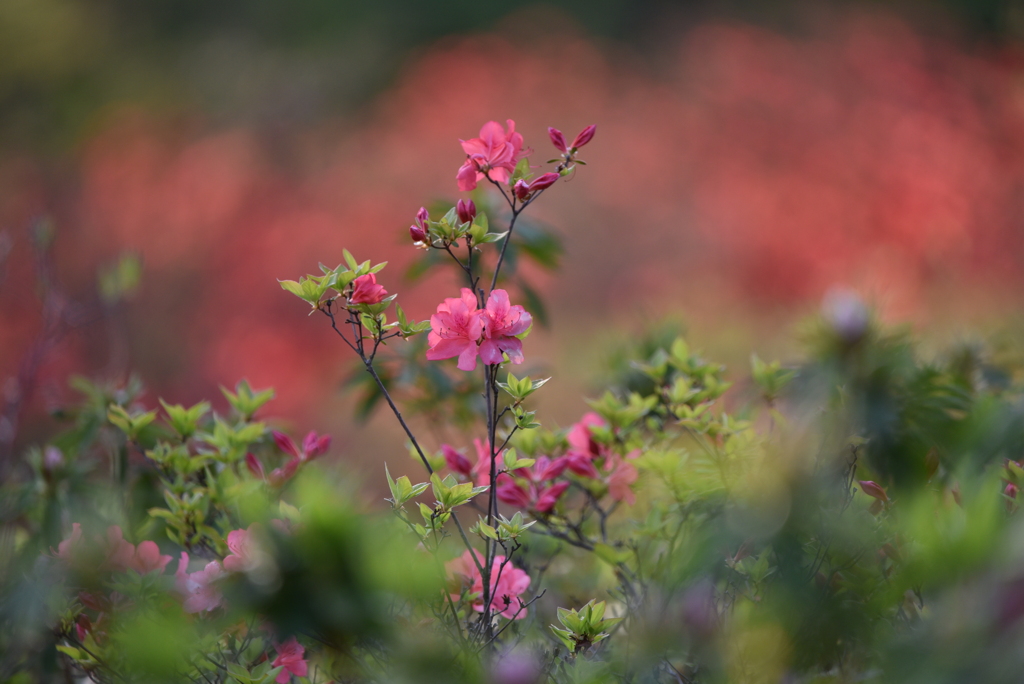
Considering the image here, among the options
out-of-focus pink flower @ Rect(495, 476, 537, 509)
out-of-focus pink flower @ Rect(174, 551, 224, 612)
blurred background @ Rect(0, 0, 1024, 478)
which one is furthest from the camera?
blurred background @ Rect(0, 0, 1024, 478)

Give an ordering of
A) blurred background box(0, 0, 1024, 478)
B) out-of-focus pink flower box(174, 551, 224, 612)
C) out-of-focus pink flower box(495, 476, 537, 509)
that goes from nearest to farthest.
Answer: out-of-focus pink flower box(174, 551, 224, 612) < out-of-focus pink flower box(495, 476, 537, 509) < blurred background box(0, 0, 1024, 478)

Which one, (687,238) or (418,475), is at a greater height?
(687,238)

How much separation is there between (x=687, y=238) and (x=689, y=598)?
3.02 metres

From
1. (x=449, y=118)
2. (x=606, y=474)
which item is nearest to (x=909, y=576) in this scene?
(x=606, y=474)

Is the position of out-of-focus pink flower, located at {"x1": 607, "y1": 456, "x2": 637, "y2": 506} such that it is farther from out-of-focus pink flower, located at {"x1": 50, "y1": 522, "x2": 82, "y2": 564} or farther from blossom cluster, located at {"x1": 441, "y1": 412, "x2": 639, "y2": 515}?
out-of-focus pink flower, located at {"x1": 50, "y1": 522, "x2": 82, "y2": 564}

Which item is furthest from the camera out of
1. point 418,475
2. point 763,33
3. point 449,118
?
point 763,33

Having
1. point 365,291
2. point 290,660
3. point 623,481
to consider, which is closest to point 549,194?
point 623,481

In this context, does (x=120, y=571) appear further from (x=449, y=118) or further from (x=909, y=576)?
(x=449, y=118)

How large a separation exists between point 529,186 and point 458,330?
0.47 feet

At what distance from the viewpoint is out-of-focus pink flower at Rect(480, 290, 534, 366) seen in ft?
1.80

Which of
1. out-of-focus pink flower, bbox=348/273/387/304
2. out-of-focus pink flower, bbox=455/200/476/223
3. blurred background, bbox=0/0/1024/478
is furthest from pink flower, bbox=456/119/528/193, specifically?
blurred background, bbox=0/0/1024/478

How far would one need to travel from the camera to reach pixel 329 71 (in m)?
4.77

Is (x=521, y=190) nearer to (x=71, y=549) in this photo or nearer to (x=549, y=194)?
(x=71, y=549)

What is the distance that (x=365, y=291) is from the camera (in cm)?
57
